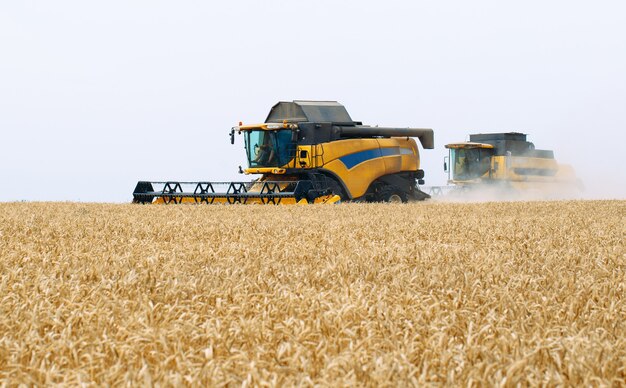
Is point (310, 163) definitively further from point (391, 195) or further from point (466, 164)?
point (466, 164)

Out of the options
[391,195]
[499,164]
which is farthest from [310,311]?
[499,164]

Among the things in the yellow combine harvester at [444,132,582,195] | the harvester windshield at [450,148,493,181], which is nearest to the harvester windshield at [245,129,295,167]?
the yellow combine harvester at [444,132,582,195]

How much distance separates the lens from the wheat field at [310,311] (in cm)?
350

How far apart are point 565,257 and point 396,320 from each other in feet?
14.0

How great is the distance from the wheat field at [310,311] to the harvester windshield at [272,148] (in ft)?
45.3

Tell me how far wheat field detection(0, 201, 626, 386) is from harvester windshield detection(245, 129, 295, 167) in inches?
543

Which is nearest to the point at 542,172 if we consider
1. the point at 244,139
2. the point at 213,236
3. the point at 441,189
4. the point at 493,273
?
the point at 441,189

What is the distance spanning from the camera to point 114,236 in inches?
428

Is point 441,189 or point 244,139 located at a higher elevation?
point 244,139

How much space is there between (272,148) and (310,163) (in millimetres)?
→ 1354

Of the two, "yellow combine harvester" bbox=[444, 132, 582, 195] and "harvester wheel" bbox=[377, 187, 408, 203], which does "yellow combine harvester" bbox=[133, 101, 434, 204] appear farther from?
"yellow combine harvester" bbox=[444, 132, 582, 195]

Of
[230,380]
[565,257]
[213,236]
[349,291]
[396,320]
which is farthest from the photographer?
[213,236]

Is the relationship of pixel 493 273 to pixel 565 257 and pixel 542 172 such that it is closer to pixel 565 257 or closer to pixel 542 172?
pixel 565 257

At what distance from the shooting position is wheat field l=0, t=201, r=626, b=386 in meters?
3.50
